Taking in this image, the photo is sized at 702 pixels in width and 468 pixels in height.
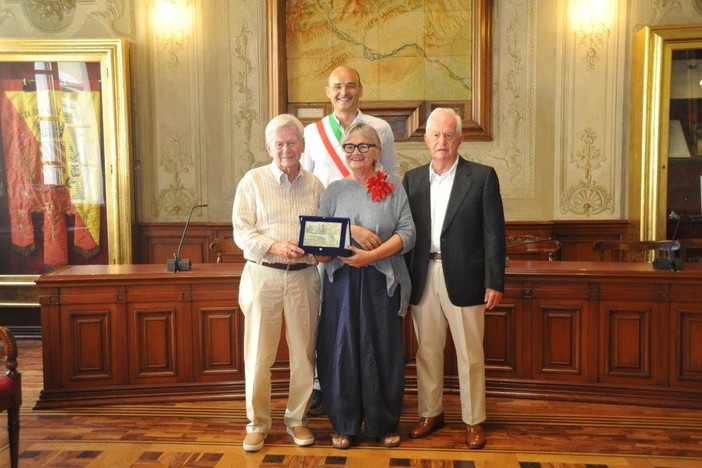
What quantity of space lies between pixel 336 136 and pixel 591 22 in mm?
3036

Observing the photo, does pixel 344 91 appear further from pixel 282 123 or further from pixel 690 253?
pixel 690 253

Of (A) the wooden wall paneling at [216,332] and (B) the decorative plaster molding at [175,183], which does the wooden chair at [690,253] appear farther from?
(B) the decorative plaster molding at [175,183]

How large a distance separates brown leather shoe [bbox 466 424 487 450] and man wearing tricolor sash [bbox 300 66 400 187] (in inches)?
49.1

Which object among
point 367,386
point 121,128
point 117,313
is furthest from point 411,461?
point 121,128

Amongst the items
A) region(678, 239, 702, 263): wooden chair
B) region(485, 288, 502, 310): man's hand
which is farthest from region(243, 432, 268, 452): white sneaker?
region(678, 239, 702, 263): wooden chair

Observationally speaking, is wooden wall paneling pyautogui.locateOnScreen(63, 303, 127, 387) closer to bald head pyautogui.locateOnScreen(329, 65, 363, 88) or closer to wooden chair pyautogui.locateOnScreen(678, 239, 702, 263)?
bald head pyautogui.locateOnScreen(329, 65, 363, 88)

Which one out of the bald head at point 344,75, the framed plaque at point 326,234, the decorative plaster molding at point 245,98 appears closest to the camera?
the framed plaque at point 326,234

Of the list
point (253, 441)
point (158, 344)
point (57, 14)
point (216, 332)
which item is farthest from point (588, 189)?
point (57, 14)

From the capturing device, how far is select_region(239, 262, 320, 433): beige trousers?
3.36 m

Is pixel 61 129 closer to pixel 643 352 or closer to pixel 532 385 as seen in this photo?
pixel 532 385

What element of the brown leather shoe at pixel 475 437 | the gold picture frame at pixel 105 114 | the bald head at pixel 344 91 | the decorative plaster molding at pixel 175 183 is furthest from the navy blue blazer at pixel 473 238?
the gold picture frame at pixel 105 114

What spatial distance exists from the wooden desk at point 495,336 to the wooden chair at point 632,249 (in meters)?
0.67

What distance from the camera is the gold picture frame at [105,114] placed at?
19.3 feet

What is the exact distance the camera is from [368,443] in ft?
11.6
